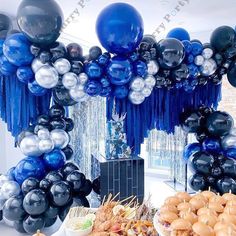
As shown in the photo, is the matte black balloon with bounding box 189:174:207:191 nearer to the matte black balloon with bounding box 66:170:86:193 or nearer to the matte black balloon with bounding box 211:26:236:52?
the matte black balloon with bounding box 66:170:86:193

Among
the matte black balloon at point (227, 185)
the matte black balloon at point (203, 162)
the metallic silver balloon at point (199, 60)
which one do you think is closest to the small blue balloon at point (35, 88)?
the metallic silver balloon at point (199, 60)

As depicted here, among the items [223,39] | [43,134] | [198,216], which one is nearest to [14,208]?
[43,134]

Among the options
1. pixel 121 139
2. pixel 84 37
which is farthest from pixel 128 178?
pixel 84 37

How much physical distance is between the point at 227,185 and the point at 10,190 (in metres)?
1.88

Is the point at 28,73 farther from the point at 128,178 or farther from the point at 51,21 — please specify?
the point at 128,178

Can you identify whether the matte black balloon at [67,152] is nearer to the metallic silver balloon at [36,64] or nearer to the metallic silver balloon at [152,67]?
the metallic silver balloon at [36,64]

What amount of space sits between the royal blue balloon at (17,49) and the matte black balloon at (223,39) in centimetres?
166

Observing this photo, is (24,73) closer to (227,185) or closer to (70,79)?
(70,79)

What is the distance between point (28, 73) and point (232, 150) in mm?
1947

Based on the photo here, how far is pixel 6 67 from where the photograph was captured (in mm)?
2045

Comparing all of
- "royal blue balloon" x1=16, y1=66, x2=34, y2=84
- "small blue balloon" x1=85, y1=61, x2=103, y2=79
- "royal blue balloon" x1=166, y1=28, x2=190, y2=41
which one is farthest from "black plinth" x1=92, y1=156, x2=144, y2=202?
"royal blue balloon" x1=166, y1=28, x2=190, y2=41

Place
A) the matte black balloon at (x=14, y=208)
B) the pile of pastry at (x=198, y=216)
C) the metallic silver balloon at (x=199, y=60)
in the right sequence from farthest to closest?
the metallic silver balloon at (x=199, y=60)
the matte black balloon at (x=14, y=208)
the pile of pastry at (x=198, y=216)

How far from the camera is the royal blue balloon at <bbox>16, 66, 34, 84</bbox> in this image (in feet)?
6.62

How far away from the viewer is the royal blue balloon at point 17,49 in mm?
1939
